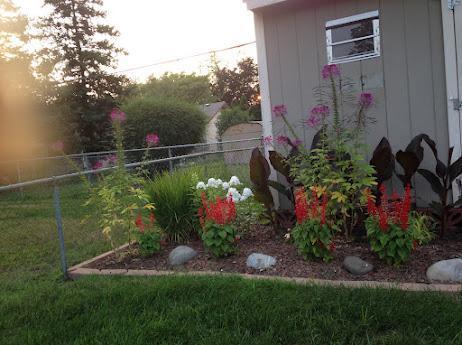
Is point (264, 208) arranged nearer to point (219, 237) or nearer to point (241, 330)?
point (219, 237)

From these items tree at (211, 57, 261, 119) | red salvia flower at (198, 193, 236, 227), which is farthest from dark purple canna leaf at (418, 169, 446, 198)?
tree at (211, 57, 261, 119)

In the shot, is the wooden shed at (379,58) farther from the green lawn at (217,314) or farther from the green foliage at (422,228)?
the green lawn at (217,314)

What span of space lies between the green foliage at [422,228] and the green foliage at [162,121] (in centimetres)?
1653

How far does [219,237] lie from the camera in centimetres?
429

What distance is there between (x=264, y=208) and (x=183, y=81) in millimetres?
59423

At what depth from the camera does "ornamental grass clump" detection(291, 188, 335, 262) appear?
3.82 metres

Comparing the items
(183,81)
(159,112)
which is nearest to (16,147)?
(159,112)

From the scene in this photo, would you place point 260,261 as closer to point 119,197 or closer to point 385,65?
point 119,197

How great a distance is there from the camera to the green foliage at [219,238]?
4.27m

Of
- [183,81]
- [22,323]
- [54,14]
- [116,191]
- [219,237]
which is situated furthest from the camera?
[183,81]

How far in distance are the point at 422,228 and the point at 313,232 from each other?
41.9 inches

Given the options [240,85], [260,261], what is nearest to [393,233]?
[260,261]

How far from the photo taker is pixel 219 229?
4.29 meters

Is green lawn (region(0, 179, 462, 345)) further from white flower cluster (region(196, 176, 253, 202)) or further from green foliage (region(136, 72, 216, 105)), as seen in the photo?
green foliage (region(136, 72, 216, 105))
